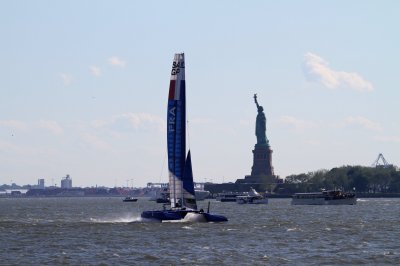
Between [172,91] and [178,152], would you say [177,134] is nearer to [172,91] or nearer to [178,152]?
[178,152]

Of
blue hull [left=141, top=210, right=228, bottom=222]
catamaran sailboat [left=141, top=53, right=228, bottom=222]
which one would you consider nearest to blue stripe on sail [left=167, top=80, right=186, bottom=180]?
catamaran sailboat [left=141, top=53, right=228, bottom=222]

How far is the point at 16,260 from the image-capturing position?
60094 mm

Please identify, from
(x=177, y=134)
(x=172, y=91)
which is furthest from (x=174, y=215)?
(x=172, y=91)

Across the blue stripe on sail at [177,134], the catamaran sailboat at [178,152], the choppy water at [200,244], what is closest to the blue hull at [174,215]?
the catamaran sailboat at [178,152]

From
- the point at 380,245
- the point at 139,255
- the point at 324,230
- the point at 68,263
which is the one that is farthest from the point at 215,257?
the point at 324,230

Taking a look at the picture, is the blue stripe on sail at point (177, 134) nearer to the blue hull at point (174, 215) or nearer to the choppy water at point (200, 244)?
the blue hull at point (174, 215)

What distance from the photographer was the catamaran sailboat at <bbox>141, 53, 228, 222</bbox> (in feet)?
305

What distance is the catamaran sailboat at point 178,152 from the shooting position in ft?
305

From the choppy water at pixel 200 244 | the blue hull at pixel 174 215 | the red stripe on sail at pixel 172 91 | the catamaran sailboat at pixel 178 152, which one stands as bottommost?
the choppy water at pixel 200 244

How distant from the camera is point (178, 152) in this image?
305ft

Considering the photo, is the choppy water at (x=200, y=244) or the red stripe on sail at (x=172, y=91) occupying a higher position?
the red stripe on sail at (x=172, y=91)

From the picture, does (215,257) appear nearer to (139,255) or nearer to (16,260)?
(139,255)

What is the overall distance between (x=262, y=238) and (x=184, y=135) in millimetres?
19303

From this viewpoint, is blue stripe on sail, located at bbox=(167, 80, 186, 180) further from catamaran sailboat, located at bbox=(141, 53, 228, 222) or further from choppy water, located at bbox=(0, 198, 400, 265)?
choppy water, located at bbox=(0, 198, 400, 265)
